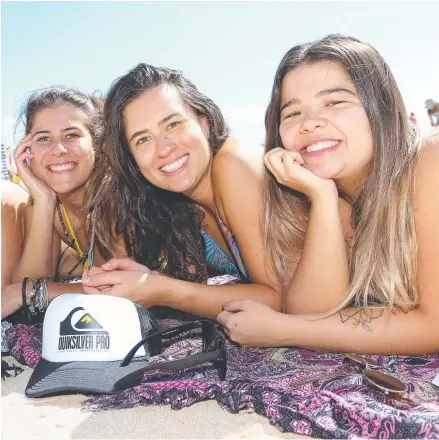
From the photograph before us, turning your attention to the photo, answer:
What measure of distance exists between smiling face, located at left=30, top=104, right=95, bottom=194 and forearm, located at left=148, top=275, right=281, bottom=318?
137 centimetres

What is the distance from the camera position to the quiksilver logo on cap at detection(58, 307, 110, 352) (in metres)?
2.44

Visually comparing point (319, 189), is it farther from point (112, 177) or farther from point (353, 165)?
point (112, 177)

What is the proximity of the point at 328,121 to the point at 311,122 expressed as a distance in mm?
91

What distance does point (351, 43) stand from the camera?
9.71 ft

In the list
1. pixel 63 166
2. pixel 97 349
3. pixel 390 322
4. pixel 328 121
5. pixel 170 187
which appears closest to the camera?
pixel 97 349

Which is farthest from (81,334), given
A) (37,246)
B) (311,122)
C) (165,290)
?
(37,246)

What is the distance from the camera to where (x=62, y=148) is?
4.05 metres

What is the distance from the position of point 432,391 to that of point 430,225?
0.81 meters

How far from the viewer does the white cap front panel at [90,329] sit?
2439 mm

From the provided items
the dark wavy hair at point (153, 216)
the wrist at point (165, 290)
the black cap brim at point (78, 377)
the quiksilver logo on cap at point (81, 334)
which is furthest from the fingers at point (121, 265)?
the black cap brim at point (78, 377)

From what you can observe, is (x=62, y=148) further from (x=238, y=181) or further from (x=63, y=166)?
(x=238, y=181)

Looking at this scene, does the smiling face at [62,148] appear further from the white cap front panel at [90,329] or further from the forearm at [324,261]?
the forearm at [324,261]

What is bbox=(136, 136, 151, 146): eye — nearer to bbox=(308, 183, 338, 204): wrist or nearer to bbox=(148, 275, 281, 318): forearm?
bbox=(148, 275, 281, 318): forearm

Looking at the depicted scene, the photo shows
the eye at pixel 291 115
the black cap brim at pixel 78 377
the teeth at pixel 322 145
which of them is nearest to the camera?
the black cap brim at pixel 78 377
